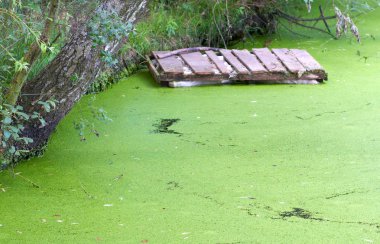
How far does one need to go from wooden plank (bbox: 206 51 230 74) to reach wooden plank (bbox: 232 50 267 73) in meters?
0.14

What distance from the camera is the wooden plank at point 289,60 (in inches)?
198

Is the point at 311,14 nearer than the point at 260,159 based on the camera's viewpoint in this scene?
No

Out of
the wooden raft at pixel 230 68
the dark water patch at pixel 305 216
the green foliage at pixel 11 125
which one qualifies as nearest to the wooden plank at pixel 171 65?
the wooden raft at pixel 230 68

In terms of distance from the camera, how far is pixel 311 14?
6.68 metres

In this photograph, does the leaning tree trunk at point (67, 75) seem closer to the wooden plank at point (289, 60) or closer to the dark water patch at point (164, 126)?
the dark water patch at point (164, 126)

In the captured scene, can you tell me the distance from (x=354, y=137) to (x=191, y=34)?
7.08ft

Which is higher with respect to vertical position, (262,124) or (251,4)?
(251,4)

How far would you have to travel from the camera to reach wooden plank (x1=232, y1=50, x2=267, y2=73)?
16.4ft

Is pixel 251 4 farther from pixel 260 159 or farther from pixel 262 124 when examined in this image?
pixel 260 159

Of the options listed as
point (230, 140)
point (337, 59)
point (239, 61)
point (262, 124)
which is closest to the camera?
point (230, 140)

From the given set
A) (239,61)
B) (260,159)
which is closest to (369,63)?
(239,61)

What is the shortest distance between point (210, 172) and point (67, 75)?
70 centimetres

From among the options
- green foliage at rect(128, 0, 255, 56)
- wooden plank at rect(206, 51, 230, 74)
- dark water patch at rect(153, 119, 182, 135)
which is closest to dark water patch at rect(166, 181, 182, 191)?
dark water patch at rect(153, 119, 182, 135)

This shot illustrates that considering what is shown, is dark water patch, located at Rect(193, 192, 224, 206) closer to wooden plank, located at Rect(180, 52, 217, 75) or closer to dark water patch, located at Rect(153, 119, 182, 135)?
dark water patch, located at Rect(153, 119, 182, 135)
